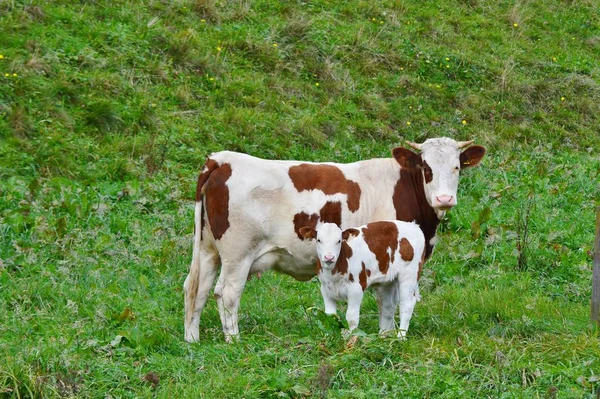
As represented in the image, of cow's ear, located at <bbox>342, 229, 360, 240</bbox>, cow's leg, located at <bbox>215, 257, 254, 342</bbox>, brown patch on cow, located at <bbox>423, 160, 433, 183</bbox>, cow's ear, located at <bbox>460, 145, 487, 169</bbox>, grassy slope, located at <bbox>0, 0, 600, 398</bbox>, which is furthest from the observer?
cow's ear, located at <bbox>460, 145, 487, 169</bbox>

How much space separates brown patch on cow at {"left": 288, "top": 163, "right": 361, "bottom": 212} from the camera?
8.73 metres

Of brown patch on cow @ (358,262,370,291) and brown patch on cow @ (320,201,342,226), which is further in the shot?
brown patch on cow @ (320,201,342,226)

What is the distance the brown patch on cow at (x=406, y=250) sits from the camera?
319 inches

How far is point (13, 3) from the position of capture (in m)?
15.2

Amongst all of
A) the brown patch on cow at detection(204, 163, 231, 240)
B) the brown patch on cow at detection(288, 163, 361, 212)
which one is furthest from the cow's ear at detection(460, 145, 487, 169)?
the brown patch on cow at detection(204, 163, 231, 240)

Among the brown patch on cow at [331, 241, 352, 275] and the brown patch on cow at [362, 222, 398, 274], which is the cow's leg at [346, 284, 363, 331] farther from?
the brown patch on cow at [362, 222, 398, 274]

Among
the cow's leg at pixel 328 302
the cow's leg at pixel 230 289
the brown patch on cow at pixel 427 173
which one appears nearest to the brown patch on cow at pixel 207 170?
the cow's leg at pixel 230 289

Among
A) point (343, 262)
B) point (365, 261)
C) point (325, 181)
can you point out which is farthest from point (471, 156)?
point (343, 262)

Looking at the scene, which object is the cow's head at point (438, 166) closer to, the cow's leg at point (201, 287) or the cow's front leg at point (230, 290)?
the cow's front leg at point (230, 290)

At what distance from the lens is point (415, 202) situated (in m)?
9.14

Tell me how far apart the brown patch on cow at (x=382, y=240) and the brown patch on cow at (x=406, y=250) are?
5cm

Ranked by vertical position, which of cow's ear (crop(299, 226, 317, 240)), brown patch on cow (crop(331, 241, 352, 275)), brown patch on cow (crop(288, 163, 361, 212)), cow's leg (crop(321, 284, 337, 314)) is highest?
brown patch on cow (crop(288, 163, 361, 212))

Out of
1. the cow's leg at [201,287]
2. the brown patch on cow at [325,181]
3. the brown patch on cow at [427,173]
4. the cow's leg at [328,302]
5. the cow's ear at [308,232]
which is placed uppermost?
the brown patch on cow at [427,173]

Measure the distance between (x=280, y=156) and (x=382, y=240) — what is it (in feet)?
21.3
